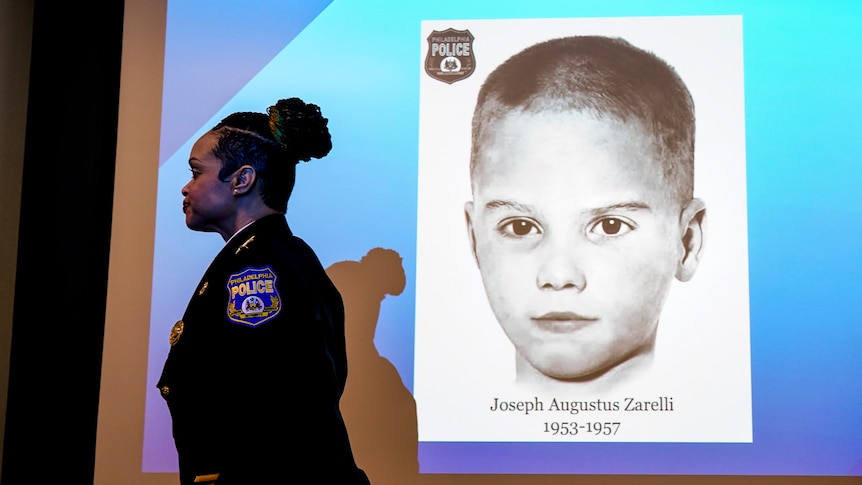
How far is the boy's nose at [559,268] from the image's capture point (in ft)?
11.2

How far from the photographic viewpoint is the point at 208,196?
7.63 feet

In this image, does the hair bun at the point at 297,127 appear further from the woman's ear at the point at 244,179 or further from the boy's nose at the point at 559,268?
the boy's nose at the point at 559,268

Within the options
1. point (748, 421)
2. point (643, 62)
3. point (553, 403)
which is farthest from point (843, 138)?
point (553, 403)

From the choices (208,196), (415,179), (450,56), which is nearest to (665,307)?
(415,179)

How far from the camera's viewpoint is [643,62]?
351 cm

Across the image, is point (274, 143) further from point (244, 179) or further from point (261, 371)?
point (261, 371)

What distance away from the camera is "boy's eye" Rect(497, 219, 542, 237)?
3.43 meters

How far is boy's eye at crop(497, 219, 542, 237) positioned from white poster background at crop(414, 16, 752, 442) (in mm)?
140

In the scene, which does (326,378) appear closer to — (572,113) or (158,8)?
(572,113)

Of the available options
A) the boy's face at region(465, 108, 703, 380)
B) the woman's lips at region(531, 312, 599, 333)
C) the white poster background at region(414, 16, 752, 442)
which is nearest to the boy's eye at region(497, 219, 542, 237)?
the boy's face at region(465, 108, 703, 380)

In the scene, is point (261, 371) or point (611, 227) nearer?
point (261, 371)

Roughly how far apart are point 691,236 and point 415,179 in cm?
97

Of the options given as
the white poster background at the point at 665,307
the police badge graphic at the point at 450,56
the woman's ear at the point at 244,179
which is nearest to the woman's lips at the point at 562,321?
the white poster background at the point at 665,307

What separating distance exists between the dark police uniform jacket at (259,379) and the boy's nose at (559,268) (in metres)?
1.38
